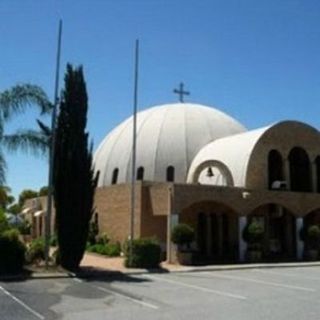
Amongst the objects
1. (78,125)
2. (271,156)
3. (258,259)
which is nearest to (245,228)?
(258,259)

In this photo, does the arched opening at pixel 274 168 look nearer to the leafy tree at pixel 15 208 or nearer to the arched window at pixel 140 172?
the arched window at pixel 140 172

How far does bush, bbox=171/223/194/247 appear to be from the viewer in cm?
2770

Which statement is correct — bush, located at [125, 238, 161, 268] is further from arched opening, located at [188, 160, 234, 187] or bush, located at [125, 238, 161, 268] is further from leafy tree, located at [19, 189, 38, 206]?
leafy tree, located at [19, 189, 38, 206]

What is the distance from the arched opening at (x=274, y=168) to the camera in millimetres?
35469

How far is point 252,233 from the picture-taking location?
98.2 ft

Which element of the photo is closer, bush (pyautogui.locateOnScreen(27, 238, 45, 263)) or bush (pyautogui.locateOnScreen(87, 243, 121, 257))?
bush (pyautogui.locateOnScreen(27, 238, 45, 263))

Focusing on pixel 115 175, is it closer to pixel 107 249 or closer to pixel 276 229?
pixel 107 249

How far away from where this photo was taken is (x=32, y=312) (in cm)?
1348

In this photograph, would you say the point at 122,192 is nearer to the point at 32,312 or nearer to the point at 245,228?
the point at 245,228

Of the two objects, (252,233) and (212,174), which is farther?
(212,174)

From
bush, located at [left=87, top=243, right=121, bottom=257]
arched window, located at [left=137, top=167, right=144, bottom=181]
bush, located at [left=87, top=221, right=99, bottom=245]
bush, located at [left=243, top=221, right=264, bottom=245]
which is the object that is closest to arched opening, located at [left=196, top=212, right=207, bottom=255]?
bush, located at [left=243, top=221, right=264, bottom=245]

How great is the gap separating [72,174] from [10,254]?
3.92 metres

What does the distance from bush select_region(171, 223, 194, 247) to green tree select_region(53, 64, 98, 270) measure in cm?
521

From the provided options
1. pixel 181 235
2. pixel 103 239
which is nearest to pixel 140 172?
pixel 103 239
